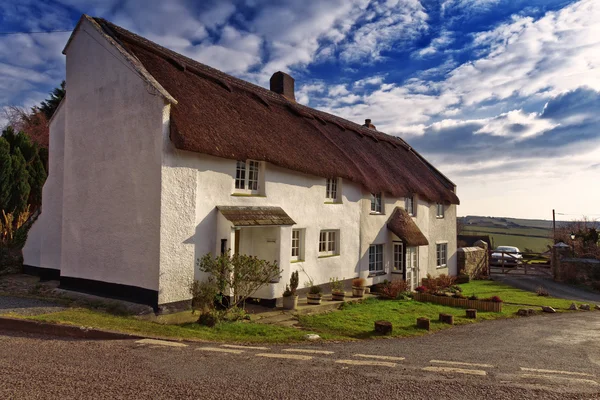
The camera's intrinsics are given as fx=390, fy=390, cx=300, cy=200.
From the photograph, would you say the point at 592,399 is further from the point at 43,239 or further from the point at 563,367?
the point at 43,239

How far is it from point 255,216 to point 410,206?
38.1 feet

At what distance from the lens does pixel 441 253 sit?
23625 millimetres

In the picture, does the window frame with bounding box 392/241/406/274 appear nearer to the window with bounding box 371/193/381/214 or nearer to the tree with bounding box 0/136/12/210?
the window with bounding box 371/193/381/214

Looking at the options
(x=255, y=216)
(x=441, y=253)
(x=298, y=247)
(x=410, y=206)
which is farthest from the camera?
(x=441, y=253)

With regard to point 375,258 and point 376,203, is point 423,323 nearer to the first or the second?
point 375,258

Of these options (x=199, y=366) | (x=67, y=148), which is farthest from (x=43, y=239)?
(x=199, y=366)

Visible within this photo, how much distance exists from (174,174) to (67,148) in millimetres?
4915

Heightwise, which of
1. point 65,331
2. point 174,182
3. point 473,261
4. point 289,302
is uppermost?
point 174,182

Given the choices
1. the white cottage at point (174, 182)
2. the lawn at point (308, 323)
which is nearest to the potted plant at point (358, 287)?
the lawn at point (308, 323)

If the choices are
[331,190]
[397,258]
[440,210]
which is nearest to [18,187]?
[331,190]

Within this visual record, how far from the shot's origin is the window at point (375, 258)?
59.8 feet

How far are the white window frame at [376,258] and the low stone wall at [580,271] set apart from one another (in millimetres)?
14050

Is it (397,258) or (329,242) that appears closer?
(329,242)

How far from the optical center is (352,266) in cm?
1670
